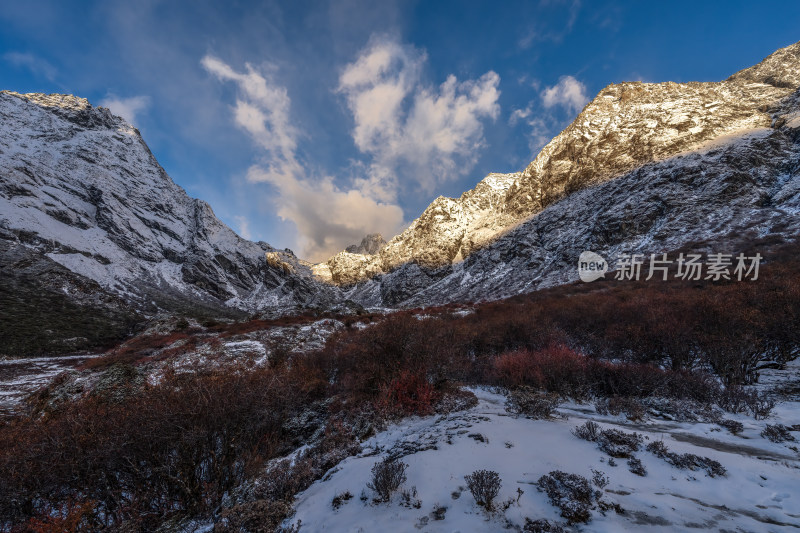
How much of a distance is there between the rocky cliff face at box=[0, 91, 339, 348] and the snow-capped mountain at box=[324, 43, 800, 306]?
58.0m

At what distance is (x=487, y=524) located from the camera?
12.6ft

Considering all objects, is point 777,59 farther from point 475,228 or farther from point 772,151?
point 475,228

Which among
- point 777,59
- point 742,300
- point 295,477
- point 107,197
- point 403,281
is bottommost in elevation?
point 295,477

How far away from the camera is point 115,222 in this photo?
8894 centimetres

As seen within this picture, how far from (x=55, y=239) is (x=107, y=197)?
3137 cm

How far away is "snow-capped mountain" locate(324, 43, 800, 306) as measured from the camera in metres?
54.0

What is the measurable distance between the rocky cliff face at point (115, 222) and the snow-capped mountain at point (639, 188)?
58046mm

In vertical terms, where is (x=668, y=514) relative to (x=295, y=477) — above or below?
above

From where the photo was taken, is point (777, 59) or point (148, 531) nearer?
point (148, 531)

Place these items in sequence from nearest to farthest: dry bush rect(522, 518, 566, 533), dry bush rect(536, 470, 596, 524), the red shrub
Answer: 1. dry bush rect(522, 518, 566, 533)
2. dry bush rect(536, 470, 596, 524)
3. the red shrub

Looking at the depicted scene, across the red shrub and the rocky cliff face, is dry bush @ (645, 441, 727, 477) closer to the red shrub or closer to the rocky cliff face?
the red shrub

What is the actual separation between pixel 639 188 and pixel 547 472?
88083 mm

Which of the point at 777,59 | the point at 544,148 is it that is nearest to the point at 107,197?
the point at 544,148

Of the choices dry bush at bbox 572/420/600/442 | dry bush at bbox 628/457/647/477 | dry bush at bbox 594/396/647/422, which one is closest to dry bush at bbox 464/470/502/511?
dry bush at bbox 628/457/647/477
